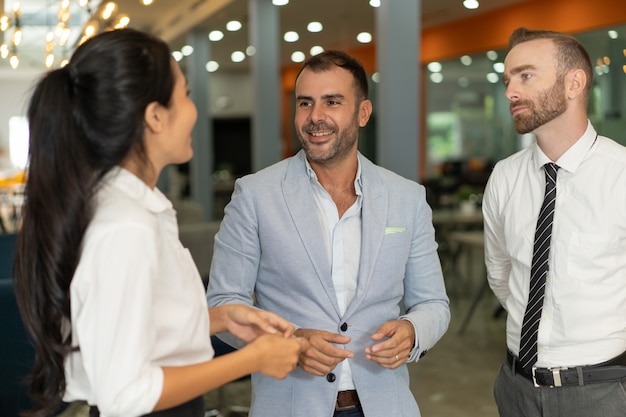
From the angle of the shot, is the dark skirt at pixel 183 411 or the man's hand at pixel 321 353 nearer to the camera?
the dark skirt at pixel 183 411

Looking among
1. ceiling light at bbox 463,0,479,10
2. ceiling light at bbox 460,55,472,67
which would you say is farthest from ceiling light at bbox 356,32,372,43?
ceiling light at bbox 463,0,479,10

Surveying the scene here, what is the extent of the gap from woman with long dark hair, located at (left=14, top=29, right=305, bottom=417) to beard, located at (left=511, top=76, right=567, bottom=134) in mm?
1262

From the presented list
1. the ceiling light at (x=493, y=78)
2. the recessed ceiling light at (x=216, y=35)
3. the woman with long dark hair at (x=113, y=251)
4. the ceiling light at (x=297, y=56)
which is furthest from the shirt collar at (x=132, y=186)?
the ceiling light at (x=297, y=56)

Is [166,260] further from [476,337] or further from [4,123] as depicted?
[4,123]

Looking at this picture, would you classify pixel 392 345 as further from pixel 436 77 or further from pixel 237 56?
pixel 237 56

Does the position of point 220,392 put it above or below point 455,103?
below

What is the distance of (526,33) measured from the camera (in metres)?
2.56

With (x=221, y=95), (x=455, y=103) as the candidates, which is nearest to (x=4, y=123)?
(x=221, y=95)

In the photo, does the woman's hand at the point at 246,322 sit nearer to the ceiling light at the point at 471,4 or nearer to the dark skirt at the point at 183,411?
the dark skirt at the point at 183,411

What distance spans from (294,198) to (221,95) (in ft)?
70.5

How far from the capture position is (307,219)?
2.25 m

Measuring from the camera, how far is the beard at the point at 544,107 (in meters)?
2.44

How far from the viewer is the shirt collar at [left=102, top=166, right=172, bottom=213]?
1496 millimetres

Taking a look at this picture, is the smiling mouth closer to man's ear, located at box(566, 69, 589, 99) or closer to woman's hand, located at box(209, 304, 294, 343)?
woman's hand, located at box(209, 304, 294, 343)
